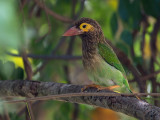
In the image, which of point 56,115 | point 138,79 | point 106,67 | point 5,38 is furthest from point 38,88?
point 5,38

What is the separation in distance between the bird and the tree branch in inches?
6.1

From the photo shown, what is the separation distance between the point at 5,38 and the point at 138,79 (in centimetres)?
227

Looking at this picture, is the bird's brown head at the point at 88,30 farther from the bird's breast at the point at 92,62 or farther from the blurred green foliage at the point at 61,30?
the blurred green foliage at the point at 61,30

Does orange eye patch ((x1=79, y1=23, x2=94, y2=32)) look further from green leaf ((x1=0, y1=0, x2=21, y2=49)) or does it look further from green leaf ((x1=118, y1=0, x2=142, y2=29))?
green leaf ((x1=0, y1=0, x2=21, y2=49))

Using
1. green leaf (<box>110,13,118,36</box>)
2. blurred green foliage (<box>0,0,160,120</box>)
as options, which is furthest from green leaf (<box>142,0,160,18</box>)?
green leaf (<box>110,13,118,36</box>)

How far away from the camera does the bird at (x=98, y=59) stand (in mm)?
2178

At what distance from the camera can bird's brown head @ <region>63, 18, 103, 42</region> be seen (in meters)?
2.25

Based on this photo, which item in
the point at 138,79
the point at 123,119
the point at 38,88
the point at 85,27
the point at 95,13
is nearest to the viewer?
the point at 123,119

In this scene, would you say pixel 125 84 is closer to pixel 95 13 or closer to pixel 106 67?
pixel 106 67

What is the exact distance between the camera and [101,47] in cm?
234

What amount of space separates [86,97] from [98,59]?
0.53m

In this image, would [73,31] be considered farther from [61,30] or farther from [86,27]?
[61,30]

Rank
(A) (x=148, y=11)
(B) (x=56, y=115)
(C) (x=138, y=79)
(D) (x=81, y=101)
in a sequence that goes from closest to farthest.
Result: (D) (x=81, y=101), (C) (x=138, y=79), (A) (x=148, y=11), (B) (x=56, y=115)

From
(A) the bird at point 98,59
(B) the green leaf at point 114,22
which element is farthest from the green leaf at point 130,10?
(A) the bird at point 98,59
